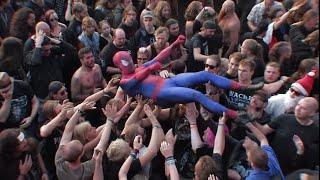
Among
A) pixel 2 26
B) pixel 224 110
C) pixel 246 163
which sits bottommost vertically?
pixel 246 163

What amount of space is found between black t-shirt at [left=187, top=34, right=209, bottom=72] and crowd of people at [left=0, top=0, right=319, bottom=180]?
13 mm

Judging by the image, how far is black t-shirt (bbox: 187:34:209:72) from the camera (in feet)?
23.6

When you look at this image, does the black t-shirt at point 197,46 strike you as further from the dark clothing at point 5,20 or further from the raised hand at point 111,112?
the dark clothing at point 5,20

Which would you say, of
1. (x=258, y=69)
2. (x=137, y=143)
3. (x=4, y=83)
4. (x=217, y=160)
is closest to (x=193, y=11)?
(x=258, y=69)

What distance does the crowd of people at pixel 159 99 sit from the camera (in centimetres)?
490

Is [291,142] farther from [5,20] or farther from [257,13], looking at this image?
[5,20]

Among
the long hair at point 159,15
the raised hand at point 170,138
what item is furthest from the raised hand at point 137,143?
the long hair at point 159,15

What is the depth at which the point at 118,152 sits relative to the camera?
4879 mm

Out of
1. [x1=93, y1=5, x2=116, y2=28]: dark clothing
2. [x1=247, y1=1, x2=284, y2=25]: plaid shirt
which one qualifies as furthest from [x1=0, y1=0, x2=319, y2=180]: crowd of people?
[x1=93, y1=5, x2=116, y2=28]: dark clothing

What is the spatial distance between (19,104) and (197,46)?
7.85ft

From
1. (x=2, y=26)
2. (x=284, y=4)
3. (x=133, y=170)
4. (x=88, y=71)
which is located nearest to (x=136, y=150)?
(x=133, y=170)

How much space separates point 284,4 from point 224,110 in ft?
12.0

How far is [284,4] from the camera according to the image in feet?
27.7

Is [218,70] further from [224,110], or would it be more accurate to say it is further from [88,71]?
[88,71]
